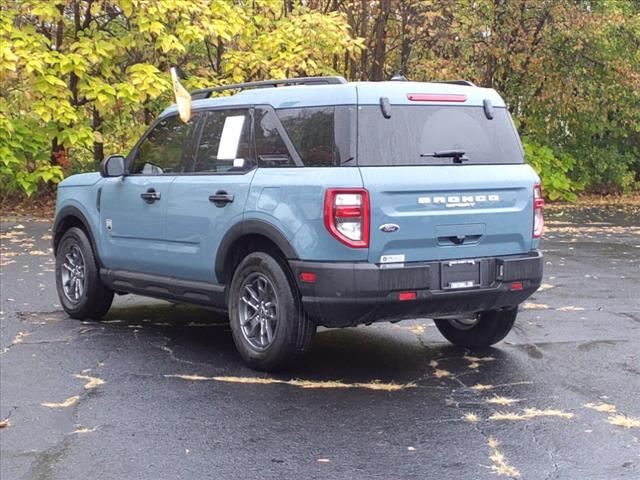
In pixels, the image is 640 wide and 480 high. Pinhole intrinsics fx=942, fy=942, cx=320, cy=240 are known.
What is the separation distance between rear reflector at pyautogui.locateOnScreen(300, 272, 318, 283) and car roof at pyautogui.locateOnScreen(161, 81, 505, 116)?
3.69 feet

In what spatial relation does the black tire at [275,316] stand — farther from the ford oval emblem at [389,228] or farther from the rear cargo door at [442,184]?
the ford oval emblem at [389,228]

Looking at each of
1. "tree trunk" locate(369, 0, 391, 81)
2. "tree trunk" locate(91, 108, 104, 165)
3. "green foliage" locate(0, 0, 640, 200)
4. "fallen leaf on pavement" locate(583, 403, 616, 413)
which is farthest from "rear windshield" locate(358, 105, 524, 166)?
"tree trunk" locate(369, 0, 391, 81)

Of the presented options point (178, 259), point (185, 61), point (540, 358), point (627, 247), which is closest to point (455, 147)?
point (540, 358)

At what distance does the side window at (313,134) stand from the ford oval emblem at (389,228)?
1.68 feet

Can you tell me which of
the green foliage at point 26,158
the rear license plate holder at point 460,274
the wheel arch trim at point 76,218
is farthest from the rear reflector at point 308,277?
the green foliage at point 26,158

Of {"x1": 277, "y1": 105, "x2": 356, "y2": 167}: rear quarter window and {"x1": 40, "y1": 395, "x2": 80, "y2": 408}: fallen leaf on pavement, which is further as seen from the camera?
{"x1": 277, "y1": 105, "x2": 356, "y2": 167}: rear quarter window

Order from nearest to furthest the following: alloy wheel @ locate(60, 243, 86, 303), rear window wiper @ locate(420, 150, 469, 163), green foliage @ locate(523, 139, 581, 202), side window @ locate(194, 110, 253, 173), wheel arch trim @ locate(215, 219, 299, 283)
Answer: wheel arch trim @ locate(215, 219, 299, 283), rear window wiper @ locate(420, 150, 469, 163), side window @ locate(194, 110, 253, 173), alloy wheel @ locate(60, 243, 86, 303), green foliage @ locate(523, 139, 581, 202)

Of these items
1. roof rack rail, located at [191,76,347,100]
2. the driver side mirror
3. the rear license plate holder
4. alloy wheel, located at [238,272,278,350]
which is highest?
roof rack rail, located at [191,76,347,100]

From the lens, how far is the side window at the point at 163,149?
738 centimetres

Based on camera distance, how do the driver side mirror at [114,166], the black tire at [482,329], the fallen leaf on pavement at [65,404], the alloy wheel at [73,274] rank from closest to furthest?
the fallen leaf on pavement at [65,404] < the black tire at [482,329] < the driver side mirror at [114,166] < the alloy wheel at [73,274]

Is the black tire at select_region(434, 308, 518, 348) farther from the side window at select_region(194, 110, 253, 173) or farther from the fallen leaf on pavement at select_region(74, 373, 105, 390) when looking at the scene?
the fallen leaf on pavement at select_region(74, 373, 105, 390)

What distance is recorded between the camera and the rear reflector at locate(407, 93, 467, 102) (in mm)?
6246

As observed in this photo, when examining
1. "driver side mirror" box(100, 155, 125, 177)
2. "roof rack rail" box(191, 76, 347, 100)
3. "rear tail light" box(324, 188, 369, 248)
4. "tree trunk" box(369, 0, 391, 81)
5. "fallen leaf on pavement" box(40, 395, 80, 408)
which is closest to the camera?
"fallen leaf on pavement" box(40, 395, 80, 408)

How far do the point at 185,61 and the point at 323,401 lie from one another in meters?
14.6
